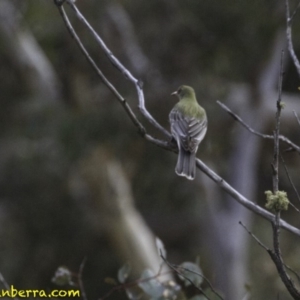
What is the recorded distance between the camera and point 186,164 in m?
5.00

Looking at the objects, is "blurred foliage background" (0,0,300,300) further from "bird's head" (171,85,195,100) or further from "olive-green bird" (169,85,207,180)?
"olive-green bird" (169,85,207,180)

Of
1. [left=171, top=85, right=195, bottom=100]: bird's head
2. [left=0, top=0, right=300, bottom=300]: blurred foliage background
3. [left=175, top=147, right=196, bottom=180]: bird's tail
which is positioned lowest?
[left=0, top=0, right=300, bottom=300]: blurred foliage background

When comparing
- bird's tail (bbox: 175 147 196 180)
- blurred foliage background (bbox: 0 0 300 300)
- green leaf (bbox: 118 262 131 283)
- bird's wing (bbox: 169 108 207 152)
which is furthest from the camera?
blurred foliage background (bbox: 0 0 300 300)

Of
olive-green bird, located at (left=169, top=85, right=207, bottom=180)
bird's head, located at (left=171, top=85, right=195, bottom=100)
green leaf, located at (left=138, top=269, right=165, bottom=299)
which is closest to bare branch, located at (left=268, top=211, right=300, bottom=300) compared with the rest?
green leaf, located at (left=138, top=269, right=165, bottom=299)

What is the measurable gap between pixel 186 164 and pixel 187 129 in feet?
2.11

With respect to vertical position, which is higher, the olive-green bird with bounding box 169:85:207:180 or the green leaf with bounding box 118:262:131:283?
the olive-green bird with bounding box 169:85:207:180

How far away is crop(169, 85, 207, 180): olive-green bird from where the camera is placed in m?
4.95

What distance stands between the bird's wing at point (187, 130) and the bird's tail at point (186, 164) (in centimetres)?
9

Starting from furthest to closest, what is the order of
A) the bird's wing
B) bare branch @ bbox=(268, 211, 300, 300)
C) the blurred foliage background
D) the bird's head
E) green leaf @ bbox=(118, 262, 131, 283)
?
the blurred foliage background, the bird's head, the bird's wing, green leaf @ bbox=(118, 262, 131, 283), bare branch @ bbox=(268, 211, 300, 300)

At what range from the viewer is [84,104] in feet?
39.4

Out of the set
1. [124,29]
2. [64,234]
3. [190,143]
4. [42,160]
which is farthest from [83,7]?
[190,143]

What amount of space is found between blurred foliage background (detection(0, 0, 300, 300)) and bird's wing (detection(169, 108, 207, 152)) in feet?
16.0

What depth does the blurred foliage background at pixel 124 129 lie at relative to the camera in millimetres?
11422

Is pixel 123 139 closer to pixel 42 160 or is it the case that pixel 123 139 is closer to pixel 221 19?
pixel 42 160
